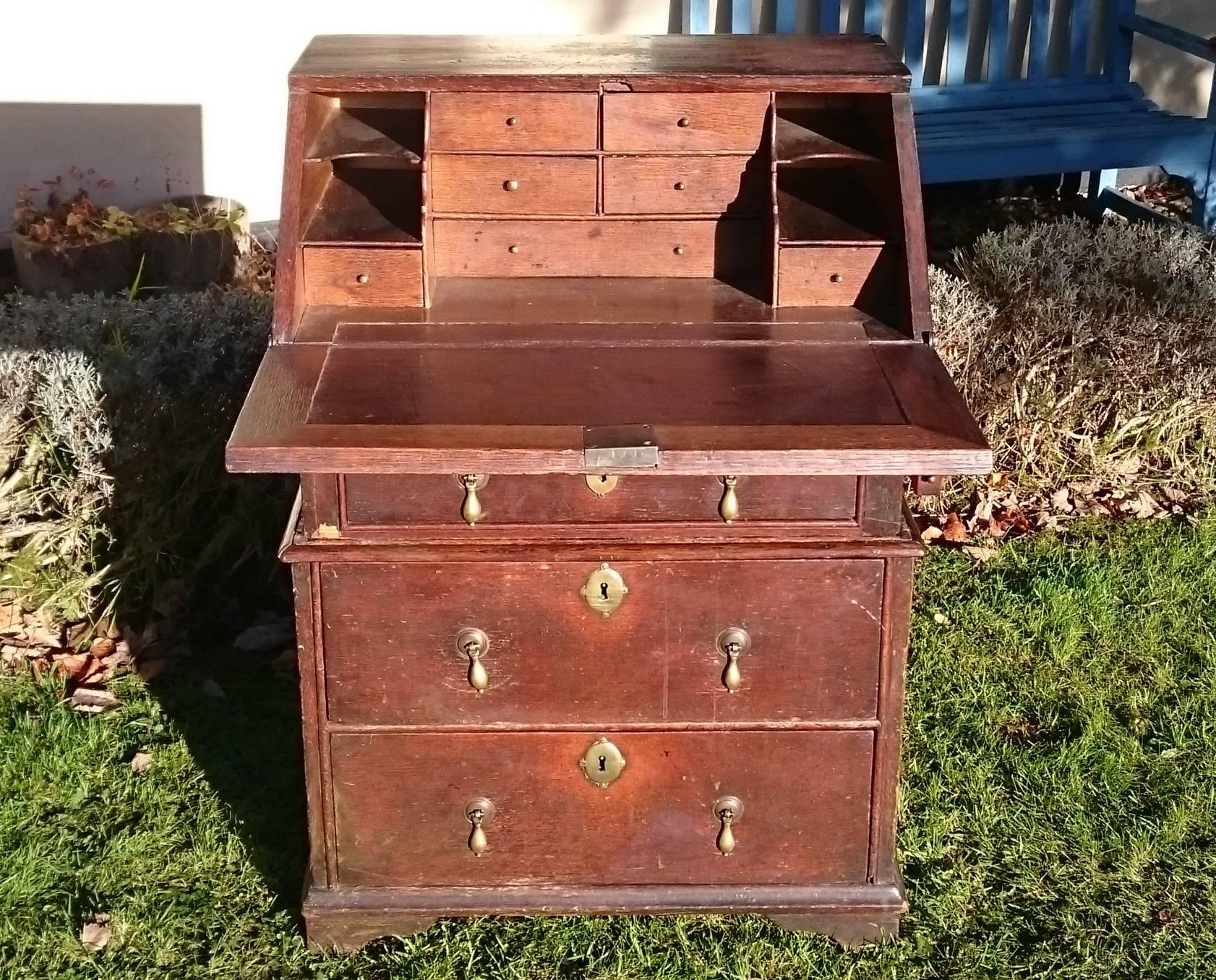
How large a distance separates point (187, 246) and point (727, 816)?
349cm

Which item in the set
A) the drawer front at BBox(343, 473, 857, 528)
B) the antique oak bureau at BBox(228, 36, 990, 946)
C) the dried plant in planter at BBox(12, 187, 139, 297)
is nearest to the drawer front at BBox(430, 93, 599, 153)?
the antique oak bureau at BBox(228, 36, 990, 946)

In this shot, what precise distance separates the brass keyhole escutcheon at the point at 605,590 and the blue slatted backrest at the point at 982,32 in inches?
149

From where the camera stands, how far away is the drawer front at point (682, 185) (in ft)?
10.4

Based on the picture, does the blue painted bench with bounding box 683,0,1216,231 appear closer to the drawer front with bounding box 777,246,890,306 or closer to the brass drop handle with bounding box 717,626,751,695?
the drawer front with bounding box 777,246,890,306

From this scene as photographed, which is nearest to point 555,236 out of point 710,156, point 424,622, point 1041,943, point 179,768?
point 710,156

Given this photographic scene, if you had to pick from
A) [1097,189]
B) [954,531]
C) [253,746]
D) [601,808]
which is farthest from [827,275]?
[1097,189]

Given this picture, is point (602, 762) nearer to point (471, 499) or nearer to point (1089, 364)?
point (471, 499)

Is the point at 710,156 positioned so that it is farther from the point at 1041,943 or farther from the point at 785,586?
the point at 1041,943

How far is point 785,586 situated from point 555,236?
40.5 inches

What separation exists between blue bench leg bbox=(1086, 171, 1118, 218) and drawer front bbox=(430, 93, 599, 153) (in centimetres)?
404

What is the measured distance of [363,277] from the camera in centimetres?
300

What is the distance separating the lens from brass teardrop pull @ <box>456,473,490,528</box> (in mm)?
2504

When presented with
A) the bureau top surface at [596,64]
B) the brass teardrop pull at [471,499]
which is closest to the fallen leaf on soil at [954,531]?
the bureau top surface at [596,64]

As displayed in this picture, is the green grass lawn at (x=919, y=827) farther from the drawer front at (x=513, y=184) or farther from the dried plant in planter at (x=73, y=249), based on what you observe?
the dried plant in planter at (x=73, y=249)
